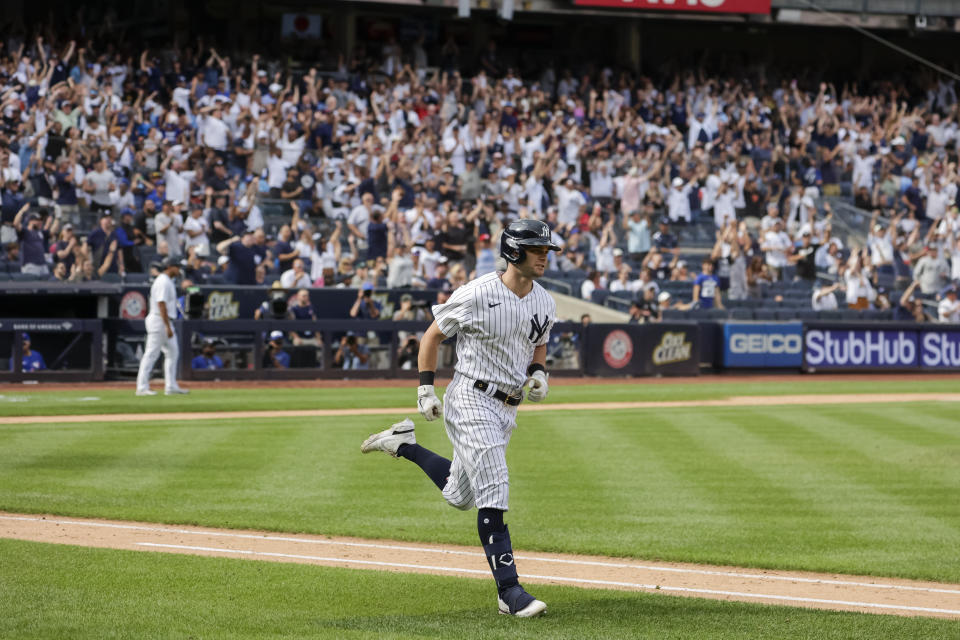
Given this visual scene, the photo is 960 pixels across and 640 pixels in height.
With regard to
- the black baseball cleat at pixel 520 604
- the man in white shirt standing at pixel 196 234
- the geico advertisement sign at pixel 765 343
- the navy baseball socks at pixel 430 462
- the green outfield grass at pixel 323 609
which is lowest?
the green outfield grass at pixel 323 609

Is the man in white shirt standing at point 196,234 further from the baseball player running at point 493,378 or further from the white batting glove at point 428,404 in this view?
the white batting glove at point 428,404

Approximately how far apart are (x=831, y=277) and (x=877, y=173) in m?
4.82

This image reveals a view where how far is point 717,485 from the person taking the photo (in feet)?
36.9

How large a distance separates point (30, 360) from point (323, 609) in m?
15.6

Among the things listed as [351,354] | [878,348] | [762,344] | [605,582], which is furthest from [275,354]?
[605,582]

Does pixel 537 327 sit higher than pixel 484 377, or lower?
higher

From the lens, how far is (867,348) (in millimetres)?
26438

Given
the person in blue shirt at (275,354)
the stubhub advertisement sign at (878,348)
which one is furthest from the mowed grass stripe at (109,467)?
the stubhub advertisement sign at (878,348)

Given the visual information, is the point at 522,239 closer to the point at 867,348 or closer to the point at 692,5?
the point at 867,348

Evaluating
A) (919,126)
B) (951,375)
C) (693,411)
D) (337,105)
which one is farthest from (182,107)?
(919,126)

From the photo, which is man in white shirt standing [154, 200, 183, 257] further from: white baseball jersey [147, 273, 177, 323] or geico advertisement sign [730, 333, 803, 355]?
geico advertisement sign [730, 333, 803, 355]

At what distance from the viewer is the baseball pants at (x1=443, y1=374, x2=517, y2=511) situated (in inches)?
257

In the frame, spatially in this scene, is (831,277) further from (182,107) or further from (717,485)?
(717,485)

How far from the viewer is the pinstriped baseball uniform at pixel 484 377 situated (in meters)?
6.55
